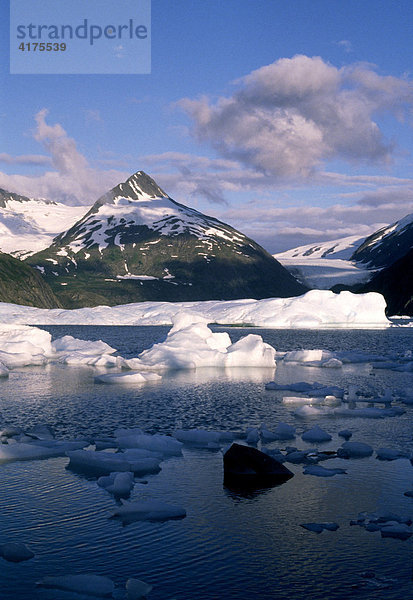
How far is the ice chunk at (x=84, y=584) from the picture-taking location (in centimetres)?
820

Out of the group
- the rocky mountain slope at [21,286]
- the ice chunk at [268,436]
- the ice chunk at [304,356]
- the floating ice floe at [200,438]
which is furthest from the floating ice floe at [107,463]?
the rocky mountain slope at [21,286]

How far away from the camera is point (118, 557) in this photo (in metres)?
9.36

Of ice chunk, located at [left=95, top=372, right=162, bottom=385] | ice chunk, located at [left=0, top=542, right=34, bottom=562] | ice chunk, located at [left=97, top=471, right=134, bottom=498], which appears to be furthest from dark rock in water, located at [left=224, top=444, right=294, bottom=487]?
ice chunk, located at [left=95, top=372, right=162, bottom=385]

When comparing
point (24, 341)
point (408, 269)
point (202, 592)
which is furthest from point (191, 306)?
point (202, 592)

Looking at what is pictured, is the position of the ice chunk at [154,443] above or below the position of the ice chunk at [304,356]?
above

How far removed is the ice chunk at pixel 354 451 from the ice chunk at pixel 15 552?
8297 mm

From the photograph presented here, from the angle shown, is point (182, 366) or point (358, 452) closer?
point (358, 452)

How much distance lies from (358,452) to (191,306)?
91.7 m

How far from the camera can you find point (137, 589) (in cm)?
816

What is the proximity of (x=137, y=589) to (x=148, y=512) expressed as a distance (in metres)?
2.99

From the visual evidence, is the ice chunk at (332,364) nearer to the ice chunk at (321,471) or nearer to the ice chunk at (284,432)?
the ice chunk at (284,432)

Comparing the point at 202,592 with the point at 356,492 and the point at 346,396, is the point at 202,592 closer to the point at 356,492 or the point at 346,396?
the point at 356,492

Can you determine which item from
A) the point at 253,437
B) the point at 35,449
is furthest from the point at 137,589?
the point at 253,437

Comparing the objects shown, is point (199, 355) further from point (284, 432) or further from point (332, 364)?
point (284, 432)
